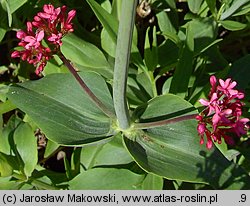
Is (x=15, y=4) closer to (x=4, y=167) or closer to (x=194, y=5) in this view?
(x=4, y=167)

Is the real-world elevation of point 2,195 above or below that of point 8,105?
below

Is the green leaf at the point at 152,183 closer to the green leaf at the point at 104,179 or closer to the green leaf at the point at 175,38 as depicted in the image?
the green leaf at the point at 104,179

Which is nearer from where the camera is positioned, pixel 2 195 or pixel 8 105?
pixel 2 195

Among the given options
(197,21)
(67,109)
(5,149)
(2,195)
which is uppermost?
(197,21)

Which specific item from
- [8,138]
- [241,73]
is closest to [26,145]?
[8,138]

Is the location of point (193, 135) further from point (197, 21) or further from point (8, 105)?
point (8, 105)

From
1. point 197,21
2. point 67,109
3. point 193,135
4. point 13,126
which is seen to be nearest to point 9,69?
point 13,126

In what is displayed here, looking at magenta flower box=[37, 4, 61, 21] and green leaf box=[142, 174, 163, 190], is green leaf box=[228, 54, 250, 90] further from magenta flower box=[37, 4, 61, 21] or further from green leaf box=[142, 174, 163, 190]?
magenta flower box=[37, 4, 61, 21]

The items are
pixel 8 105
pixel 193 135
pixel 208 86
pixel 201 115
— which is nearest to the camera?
pixel 201 115
